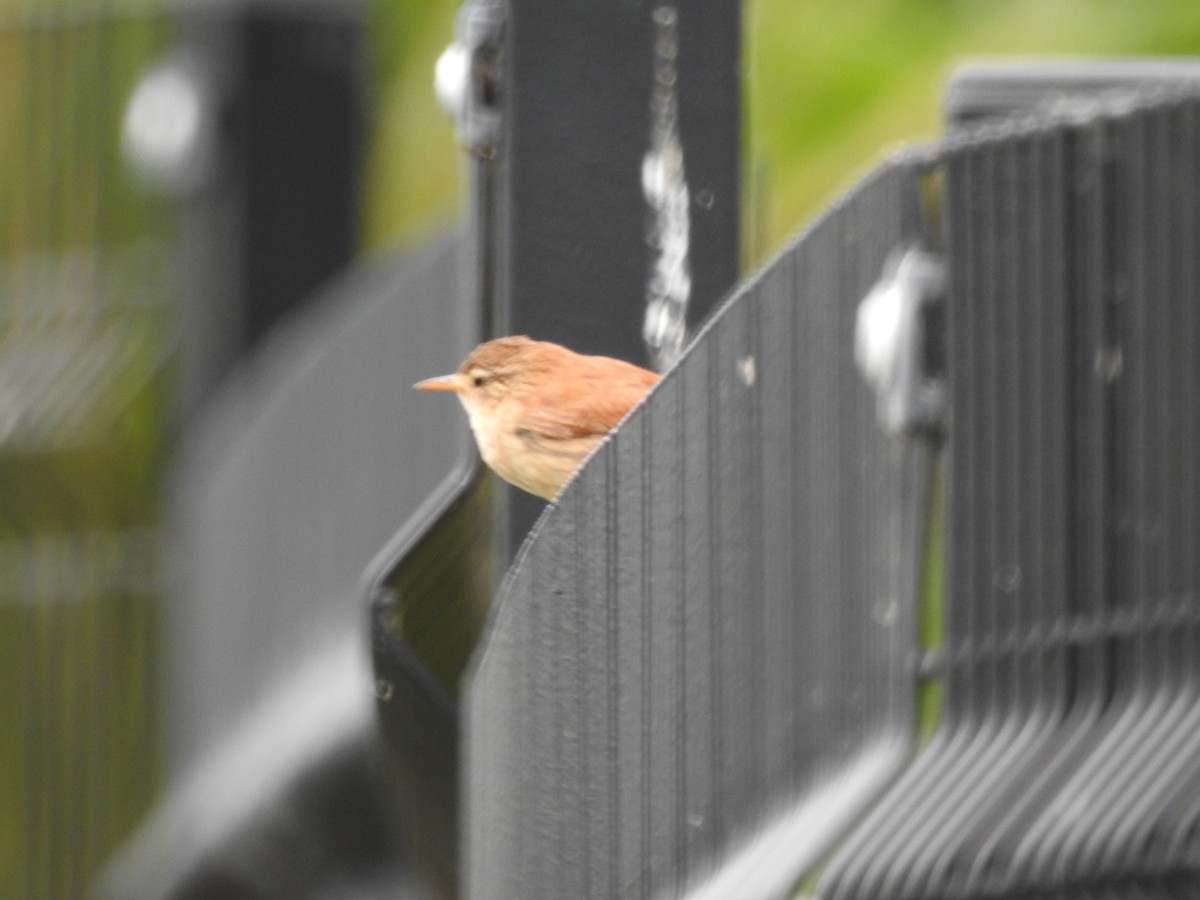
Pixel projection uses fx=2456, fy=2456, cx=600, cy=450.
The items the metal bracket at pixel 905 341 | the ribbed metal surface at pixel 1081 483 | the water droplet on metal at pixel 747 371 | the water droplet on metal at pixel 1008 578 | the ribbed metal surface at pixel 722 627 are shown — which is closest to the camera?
the ribbed metal surface at pixel 722 627

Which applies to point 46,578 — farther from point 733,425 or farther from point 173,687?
point 733,425

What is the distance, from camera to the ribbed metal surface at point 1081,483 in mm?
3496

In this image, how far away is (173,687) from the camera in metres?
9.02

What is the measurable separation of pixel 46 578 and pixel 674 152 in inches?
287

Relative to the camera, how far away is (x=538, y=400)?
2180 mm

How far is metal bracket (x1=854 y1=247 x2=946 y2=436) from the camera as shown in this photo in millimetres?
3275

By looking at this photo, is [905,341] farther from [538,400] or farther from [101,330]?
[101,330]

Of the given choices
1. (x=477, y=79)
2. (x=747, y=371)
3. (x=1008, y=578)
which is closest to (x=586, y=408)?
(x=747, y=371)

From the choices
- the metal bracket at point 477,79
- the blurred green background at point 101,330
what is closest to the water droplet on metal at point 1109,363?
the metal bracket at point 477,79

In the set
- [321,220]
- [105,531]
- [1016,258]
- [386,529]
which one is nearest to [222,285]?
[321,220]

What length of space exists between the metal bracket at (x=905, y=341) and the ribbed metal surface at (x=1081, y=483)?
0.24 feet

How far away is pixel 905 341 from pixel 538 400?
1199 mm

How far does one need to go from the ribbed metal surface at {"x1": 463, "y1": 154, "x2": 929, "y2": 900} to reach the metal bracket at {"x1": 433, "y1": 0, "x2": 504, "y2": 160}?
33 centimetres

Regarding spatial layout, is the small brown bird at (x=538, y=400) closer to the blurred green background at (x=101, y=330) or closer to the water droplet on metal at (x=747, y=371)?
the water droplet on metal at (x=747, y=371)
